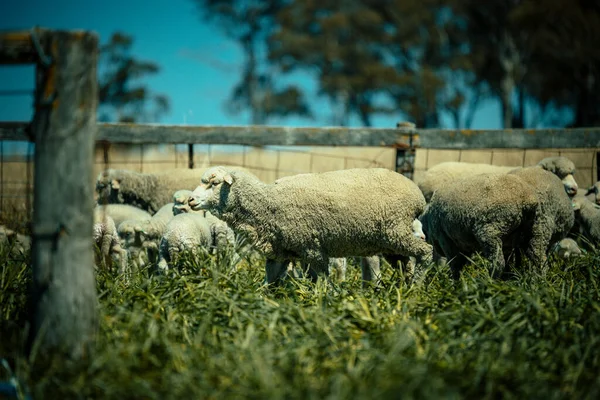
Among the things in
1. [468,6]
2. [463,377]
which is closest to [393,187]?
A: [463,377]

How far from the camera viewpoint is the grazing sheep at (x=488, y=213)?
5520mm

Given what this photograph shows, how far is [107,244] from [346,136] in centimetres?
305

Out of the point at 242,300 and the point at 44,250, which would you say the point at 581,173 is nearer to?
the point at 242,300

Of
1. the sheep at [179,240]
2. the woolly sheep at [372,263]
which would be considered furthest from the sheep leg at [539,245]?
the sheep at [179,240]

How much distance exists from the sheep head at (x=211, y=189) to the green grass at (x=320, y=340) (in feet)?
1.61

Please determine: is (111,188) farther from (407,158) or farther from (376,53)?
(376,53)

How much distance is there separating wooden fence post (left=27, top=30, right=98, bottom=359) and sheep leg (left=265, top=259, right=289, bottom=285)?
1.97 metres

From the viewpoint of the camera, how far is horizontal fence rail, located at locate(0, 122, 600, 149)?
8.02m

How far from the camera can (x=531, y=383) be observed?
3.62 metres

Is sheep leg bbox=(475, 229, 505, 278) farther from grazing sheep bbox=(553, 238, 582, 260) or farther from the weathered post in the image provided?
the weathered post

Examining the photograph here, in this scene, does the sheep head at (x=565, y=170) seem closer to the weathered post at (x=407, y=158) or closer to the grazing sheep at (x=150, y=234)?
the weathered post at (x=407, y=158)

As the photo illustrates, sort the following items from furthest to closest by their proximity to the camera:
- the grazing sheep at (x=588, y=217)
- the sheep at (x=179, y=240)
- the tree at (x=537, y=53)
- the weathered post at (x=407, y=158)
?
1. the tree at (x=537, y=53)
2. the weathered post at (x=407, y=158)
3. the grazing sheep at (x=588, y=217)
4. the sheep at (x=179, y=240)

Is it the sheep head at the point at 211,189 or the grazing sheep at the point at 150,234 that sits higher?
the sheep head at the point at 211,189

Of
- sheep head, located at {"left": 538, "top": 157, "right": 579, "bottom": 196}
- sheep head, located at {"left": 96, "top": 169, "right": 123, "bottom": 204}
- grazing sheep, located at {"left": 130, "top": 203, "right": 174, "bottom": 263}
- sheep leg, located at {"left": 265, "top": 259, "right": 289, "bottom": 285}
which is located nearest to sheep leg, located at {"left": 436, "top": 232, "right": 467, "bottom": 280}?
sheep leg, located at {"left": 265, "top": 259, "right": 289, "bottom": 285}
